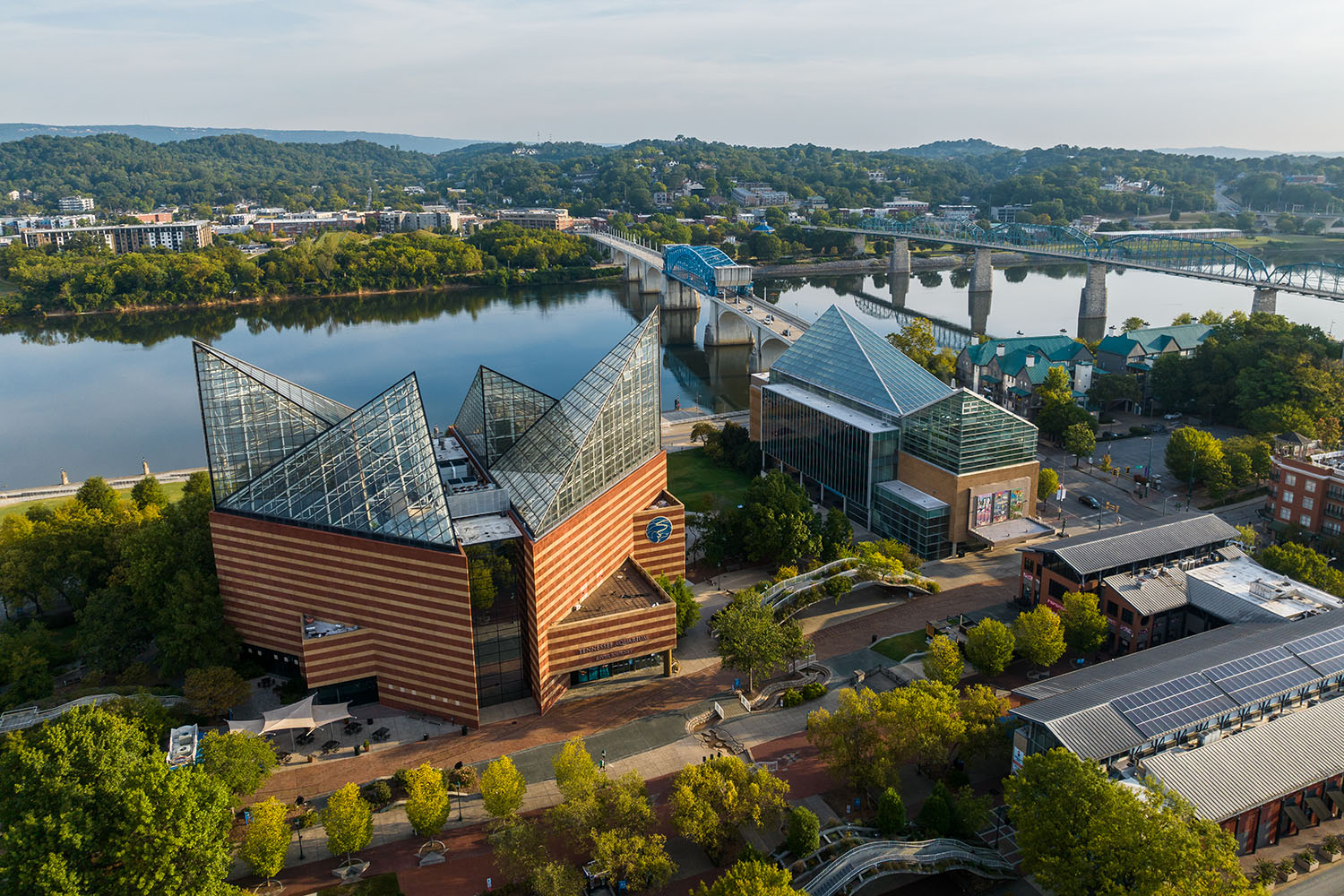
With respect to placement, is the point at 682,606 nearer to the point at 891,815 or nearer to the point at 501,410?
the point at 501,410

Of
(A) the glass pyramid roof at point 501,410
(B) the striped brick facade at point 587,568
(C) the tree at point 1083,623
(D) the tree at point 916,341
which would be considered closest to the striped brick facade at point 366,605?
(B) the striped brick facade at point 587,568

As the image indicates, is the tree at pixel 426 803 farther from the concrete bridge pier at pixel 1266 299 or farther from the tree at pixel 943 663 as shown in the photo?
the concrete bridge pier at pixel 1266 299

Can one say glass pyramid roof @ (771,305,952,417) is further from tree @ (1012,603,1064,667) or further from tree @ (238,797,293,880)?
tree @ (238,797,293,880)

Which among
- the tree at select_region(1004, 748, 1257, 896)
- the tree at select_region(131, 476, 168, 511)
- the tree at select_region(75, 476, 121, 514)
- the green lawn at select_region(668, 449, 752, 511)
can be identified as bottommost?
the green lawn at select_region(668, 449, 752, 511)

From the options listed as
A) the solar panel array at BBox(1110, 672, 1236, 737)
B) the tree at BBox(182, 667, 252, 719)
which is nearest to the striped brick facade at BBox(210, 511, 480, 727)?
the tree at BBox(182, 667, 252, 719)

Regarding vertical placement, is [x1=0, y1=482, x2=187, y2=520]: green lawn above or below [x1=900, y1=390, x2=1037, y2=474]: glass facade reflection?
below

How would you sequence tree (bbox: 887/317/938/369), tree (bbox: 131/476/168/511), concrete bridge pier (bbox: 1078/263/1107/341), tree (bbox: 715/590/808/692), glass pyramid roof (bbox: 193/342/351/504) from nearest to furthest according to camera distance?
tree (bbox: 715/590/808/692), glass pyramid roof (bbox: 193/342/351/504), tree (bbox: 131/476/168/511), tree (bbox: 887/317/938/369), concrete bridge pier (bbox: 1078/263/1107/341)

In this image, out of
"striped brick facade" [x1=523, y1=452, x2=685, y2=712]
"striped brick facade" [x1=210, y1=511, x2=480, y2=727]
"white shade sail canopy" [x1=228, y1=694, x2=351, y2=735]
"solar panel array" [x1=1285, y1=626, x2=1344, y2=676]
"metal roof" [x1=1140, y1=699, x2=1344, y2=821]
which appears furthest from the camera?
"striped brick facade" [x1=523, y1=452, x2=685, y2=712]
